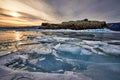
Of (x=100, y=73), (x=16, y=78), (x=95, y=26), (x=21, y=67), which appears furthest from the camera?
(x=95, y=26)

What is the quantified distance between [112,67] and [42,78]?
151cm

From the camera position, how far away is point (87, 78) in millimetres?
1757

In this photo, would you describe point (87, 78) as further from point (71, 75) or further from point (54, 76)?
point (54, 76)

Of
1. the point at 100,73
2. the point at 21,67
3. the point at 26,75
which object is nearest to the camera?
the point at 26,75

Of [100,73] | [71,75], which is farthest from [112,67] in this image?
[71,75]

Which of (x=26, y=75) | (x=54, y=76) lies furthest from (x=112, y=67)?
(x=26, y=75)

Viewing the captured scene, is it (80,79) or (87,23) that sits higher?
(87,23)

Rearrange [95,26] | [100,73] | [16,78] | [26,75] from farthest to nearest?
[95,26] < [100,73] < [26,75] < [16,78]

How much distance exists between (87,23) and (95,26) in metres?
2.00

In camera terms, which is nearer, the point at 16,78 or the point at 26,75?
the point at 16,78

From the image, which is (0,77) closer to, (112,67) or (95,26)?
(112,67)

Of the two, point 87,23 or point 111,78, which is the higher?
point 87,23

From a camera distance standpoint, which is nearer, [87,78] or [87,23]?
[87,78]

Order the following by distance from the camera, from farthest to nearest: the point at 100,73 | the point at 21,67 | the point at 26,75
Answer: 1. the point at 21,67
2. the point at 100,73
3. the point at 26,75
